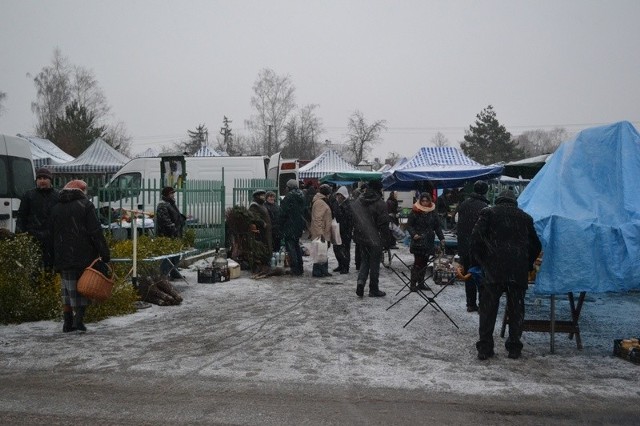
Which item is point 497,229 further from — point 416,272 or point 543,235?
point 416,272

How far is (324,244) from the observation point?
43.1 feet

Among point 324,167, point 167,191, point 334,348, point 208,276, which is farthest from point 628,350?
point 324,167

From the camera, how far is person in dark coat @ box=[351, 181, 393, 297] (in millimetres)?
10555

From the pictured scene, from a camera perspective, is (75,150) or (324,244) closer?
(324,244)

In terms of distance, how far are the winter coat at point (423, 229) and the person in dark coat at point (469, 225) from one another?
141cm

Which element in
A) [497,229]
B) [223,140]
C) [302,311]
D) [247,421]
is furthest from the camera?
[223,140]

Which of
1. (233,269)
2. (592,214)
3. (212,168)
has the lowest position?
(233,269)

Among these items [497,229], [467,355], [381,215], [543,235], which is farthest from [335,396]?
[381,215]

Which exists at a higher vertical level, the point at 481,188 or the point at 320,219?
the point at 481,188

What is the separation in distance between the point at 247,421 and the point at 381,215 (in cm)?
649

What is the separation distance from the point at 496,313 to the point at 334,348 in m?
1.87

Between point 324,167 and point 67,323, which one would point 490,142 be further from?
point 67,323

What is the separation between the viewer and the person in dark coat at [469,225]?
30.5 ft

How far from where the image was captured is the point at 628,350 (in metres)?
6.51
